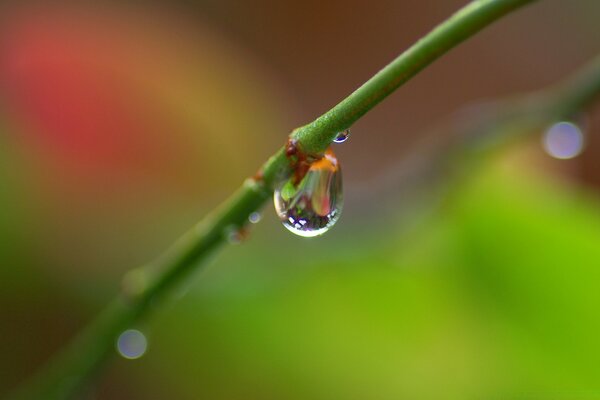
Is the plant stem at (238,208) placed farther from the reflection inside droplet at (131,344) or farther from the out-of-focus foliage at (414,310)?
the out-of-focus foliage at (414,310)

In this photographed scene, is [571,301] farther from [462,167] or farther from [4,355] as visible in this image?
[4,355]

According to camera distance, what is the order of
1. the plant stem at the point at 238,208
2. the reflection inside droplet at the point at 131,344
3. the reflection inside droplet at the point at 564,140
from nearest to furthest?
the plant stem at the point at 238,208, the reflection inside droplet at the point at 131,344, the reflection inside droplet at the point at 564,140

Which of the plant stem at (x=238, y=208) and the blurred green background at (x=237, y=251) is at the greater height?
the blurred green background at (x=237, y=251)

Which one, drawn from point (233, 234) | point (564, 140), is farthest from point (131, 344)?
point (564, 140)

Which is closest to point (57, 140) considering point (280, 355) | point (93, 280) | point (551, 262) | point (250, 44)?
point (93, 280)

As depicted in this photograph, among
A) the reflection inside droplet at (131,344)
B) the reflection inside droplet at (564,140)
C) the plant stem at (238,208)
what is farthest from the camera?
the reflection inside droplet at (564,140)

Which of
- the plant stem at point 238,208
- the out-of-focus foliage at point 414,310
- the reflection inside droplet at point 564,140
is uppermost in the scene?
the reflection inside droplet at point 564,140

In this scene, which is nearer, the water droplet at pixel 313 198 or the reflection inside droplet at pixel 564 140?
the water droplet at pixel 313 198

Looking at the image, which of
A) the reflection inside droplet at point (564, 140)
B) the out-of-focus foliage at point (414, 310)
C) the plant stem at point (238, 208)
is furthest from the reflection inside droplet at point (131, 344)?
the reflection inside droplet at point (564, 140)
